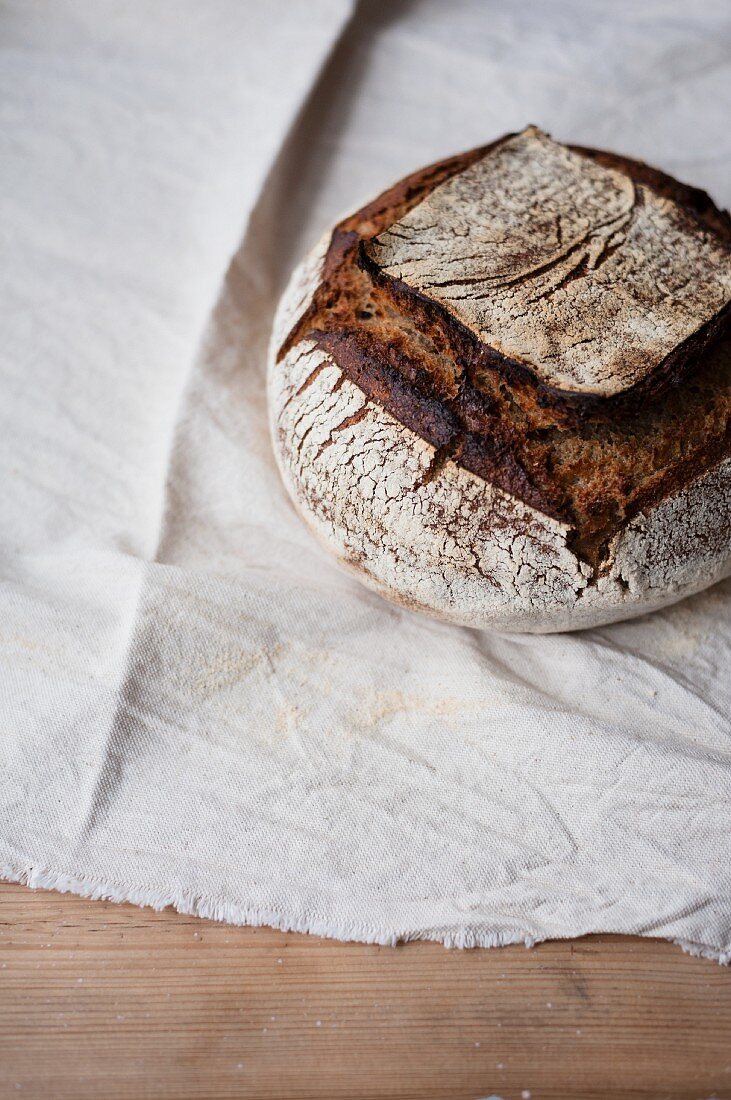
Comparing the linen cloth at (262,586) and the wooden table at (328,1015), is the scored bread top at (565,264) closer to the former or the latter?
the linen cloth at (262,586)

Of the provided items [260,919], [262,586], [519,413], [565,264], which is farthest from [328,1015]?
[565,264]

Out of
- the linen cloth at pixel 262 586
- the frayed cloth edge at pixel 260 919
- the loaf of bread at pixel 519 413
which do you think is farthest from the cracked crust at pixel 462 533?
the frayed cloth edge at pixel 260 919

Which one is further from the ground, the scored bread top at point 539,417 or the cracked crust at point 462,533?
the scored bread top at point 539,417

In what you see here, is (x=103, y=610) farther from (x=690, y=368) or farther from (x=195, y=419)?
(x=690, y=368)

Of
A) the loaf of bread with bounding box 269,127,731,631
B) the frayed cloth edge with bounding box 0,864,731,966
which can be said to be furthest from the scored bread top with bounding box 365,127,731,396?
the frayed cloth edge with bounding box 0,864,731,966

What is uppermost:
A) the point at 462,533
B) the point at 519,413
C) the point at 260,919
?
the point at 519,413

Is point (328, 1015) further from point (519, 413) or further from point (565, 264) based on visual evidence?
point (565, 264)

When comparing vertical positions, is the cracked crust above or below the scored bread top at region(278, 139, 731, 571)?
below

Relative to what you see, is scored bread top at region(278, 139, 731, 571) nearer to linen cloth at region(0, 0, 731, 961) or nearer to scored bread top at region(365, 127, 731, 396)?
scored bread top at region(365, 127, 731, 396)
